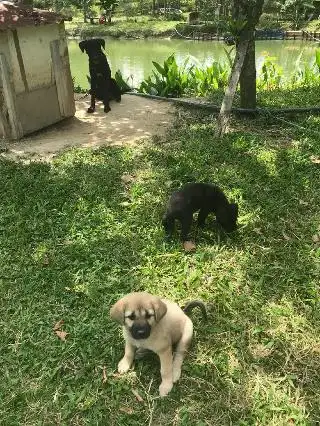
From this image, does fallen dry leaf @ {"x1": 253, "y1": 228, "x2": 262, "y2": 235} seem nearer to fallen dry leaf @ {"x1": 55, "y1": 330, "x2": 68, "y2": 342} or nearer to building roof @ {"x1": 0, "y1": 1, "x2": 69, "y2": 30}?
fallen dry leaf @ {"x1": 55, "y1": 330, "x2": 68, "y2": 342}

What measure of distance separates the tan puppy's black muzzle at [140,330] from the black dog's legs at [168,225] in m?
1.95

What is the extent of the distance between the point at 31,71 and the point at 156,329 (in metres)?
6.19

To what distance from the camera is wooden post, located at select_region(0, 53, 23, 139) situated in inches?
288

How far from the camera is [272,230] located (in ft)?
16.4

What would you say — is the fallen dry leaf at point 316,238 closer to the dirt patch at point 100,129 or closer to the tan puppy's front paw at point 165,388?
the tan puppy's front paw at point 165,388

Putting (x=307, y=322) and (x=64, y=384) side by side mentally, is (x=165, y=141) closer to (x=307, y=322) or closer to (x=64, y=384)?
(x=307, y=322)

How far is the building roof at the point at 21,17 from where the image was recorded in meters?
7.07

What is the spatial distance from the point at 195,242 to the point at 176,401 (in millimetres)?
2006

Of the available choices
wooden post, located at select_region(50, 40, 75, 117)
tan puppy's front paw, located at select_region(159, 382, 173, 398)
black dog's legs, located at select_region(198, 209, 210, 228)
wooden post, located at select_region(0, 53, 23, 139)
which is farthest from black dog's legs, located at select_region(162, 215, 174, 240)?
wooden post, located at select_region(50, 40, 75, 117)

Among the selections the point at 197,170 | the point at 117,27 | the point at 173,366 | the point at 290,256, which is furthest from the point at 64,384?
the point at 117,27

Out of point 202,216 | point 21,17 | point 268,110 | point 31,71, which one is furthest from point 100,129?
point 202,216

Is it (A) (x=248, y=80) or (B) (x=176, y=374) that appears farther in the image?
(A) (x=248, y=80)

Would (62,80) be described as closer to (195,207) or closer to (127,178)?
(127,178)

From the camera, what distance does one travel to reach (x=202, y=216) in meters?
5.05
